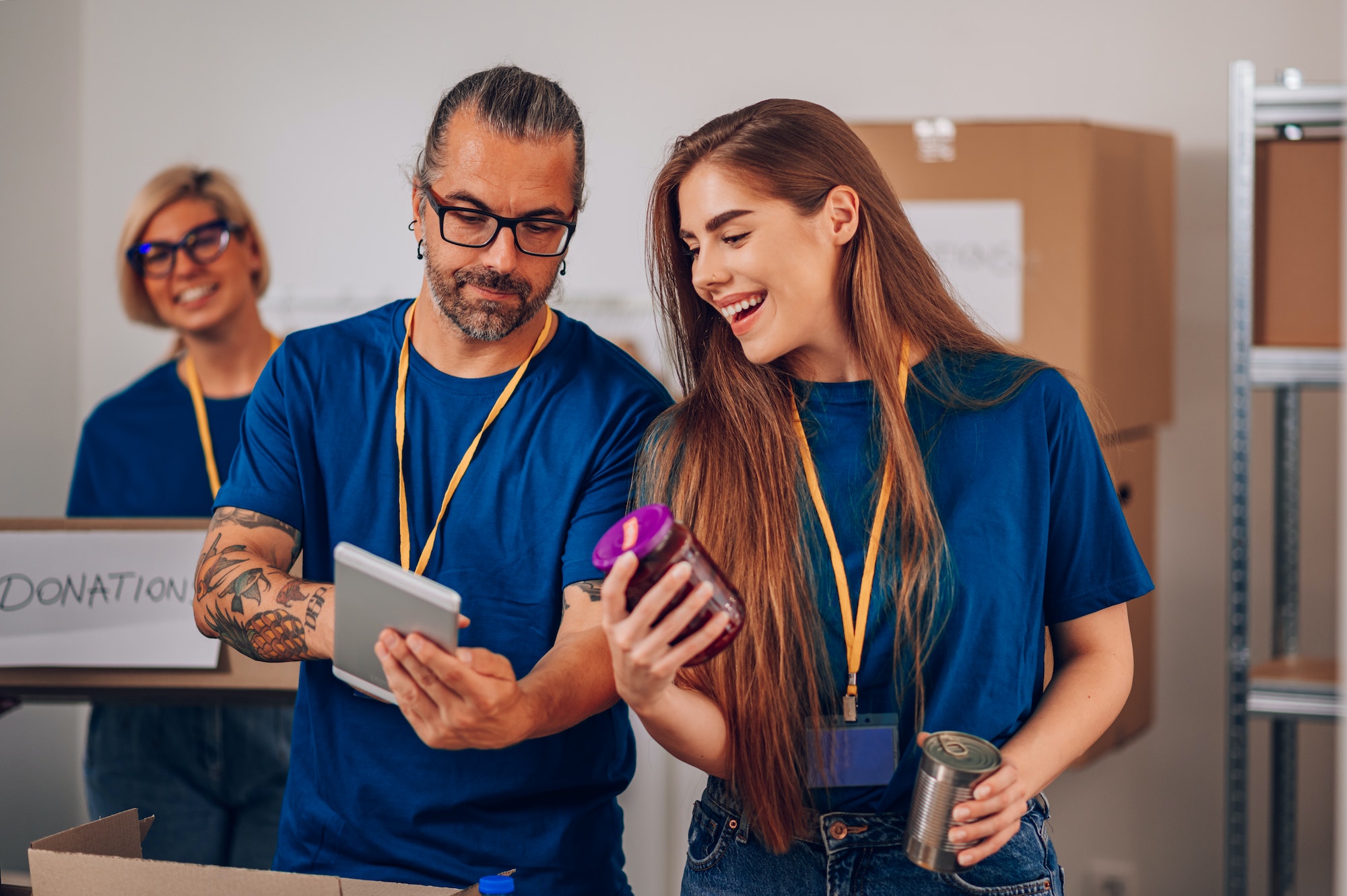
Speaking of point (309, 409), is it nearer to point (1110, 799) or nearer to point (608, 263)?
point (608, 263)

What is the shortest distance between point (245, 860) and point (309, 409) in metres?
1.04

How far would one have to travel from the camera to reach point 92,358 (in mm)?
2965

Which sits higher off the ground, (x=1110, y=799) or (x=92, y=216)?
(x=92, y=216)

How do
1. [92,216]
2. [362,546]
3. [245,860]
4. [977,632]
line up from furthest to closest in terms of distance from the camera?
[92,216] → [245,860] → [362,546] → [977,632]

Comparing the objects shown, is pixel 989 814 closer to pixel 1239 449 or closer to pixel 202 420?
pixel 1239 449

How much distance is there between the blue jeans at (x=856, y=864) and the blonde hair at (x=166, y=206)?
4.97ft

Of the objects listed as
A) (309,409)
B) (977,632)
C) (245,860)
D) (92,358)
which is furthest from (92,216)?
(977,632)

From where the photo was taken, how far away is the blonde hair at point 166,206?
2.05 meters

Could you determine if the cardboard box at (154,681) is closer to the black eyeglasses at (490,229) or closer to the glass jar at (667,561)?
the black eyeglasses at (490,229)

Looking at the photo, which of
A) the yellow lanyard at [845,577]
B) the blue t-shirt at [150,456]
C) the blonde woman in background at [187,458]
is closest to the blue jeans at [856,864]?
the yellow lanyard at [845,577]

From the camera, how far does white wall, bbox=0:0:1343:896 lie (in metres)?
2.50

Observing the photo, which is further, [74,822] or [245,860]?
[74,822]

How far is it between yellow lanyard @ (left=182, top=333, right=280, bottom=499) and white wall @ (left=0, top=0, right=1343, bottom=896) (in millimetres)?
749

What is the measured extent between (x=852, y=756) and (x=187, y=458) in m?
1.41
